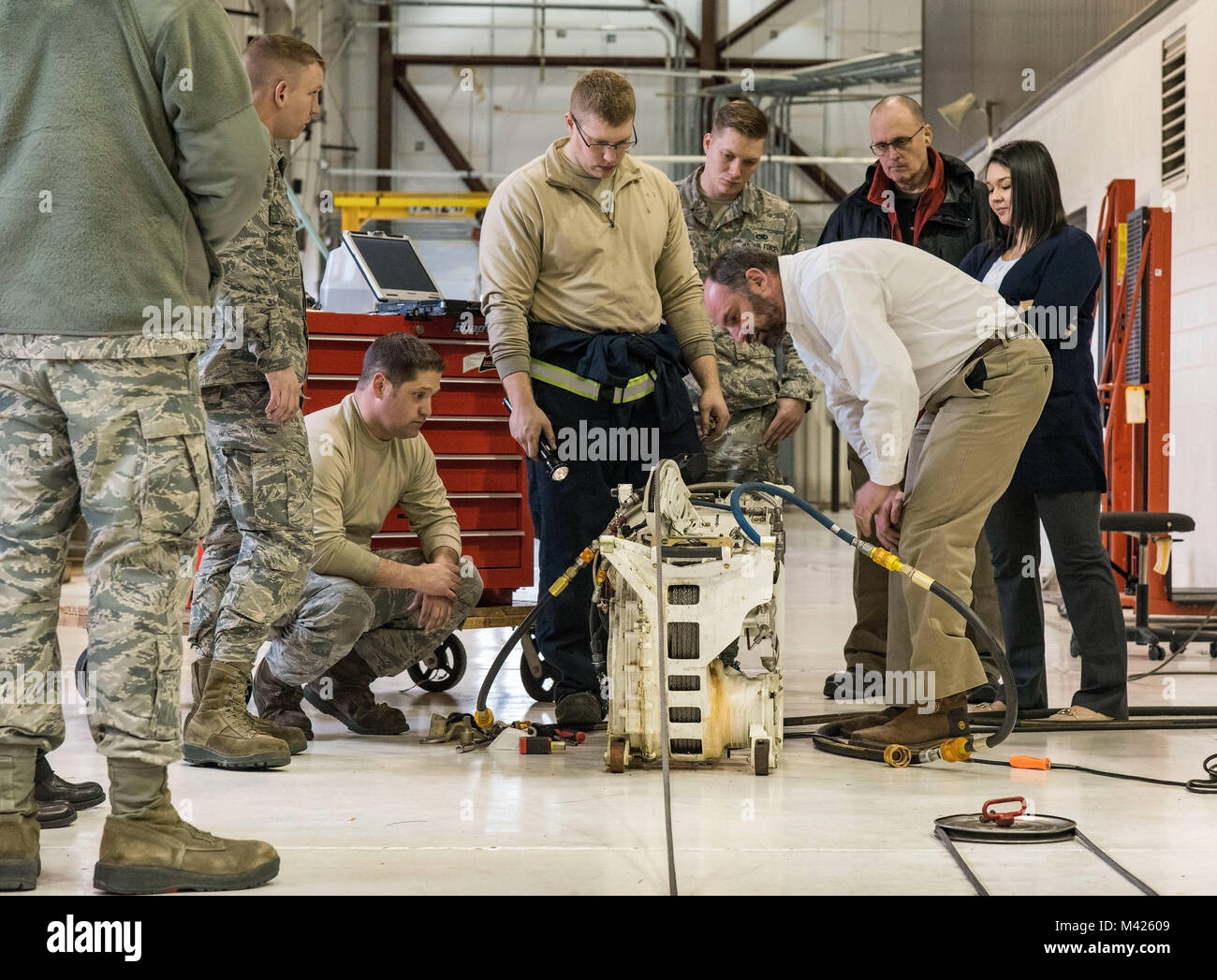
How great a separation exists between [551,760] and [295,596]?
2.33 feet

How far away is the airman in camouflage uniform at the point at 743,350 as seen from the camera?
13.5 ft

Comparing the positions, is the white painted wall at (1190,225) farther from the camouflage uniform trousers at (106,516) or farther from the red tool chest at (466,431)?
the camouflage uniform trousers at (106,516)

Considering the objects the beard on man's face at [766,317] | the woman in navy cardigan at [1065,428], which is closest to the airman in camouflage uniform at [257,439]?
the beard on man's face at [766,317]

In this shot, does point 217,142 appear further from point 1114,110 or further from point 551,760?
point 1114,110

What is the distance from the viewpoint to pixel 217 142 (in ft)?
6.42

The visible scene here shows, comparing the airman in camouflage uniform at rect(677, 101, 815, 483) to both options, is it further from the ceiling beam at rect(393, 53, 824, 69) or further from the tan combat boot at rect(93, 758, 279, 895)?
the ceiling beam at rect(393, 53, 824, 69)

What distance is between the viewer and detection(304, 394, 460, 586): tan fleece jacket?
3371 mm

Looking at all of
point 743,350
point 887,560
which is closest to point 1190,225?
point 743,350

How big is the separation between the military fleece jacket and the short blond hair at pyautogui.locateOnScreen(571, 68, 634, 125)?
58.2 inches

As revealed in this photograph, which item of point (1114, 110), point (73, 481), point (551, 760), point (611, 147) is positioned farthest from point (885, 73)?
point (73, 481)

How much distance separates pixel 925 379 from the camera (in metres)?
3.11

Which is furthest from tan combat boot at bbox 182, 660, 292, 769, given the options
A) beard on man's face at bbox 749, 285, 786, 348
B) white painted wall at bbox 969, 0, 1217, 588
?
white painted wall at bbox 969, 0, 1217, 588

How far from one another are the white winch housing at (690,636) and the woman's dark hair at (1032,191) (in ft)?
4.01

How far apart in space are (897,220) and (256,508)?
2.15 meters
